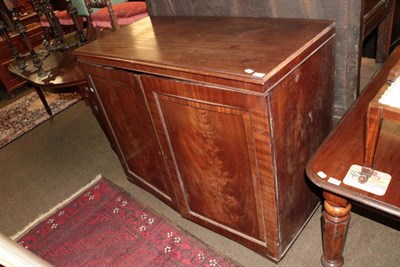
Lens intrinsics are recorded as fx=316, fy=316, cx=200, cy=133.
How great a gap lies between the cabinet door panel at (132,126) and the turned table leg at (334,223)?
32.2 inches

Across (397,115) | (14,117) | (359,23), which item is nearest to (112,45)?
(359,23)

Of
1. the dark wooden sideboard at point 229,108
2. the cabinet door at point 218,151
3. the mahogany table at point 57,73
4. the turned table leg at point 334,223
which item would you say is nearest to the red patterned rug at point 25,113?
the mahogany table at point 57,73

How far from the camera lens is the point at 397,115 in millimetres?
840

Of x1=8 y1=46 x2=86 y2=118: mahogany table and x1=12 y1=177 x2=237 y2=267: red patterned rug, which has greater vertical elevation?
x1=8 y1=46 x2=86 y2=118: mahogany table

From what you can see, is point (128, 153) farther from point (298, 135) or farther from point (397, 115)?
point (397, 115)

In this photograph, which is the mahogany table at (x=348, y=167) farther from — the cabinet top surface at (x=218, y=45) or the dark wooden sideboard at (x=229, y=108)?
the cabinet top surface at (x=218, y=45)

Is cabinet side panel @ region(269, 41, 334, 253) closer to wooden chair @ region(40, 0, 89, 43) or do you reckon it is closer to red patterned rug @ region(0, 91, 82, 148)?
wooden chair @ region(40, 0, 89, 43)

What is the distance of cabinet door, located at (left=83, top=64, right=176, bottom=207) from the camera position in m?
1.47

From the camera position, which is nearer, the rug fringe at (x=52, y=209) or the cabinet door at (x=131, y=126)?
the cabinet door at (x=131, y=126)

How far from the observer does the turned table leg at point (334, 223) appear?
1108mm

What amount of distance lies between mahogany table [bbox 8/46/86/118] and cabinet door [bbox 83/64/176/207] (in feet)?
1.71

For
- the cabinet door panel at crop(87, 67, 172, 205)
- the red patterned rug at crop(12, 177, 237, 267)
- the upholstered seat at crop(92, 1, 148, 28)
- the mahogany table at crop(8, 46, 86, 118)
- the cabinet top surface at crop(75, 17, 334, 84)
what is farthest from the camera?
the upholstered seat at crop(92, 1, 148, 28)

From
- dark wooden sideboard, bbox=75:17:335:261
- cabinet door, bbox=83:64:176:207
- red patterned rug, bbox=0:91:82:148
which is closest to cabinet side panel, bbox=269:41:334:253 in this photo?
dark wooden sideboard, bbox=75:17:335:261

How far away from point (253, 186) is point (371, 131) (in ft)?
1.65
